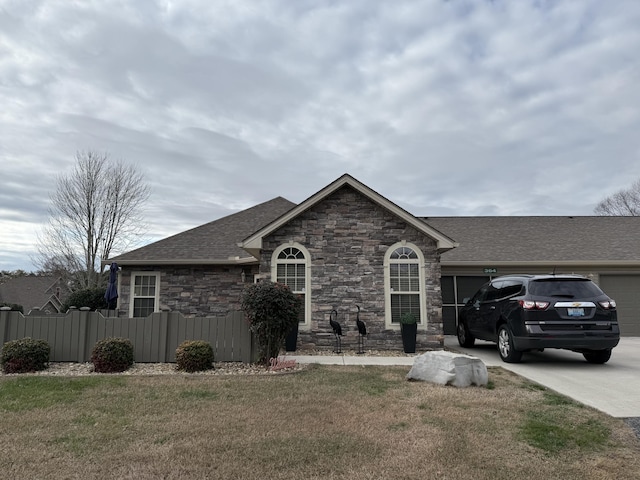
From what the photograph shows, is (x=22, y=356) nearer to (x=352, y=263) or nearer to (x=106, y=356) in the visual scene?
(x=106, y=356)

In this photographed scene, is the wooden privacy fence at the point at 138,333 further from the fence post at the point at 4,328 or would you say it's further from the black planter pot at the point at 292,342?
the black planter pot at the point at 292,342

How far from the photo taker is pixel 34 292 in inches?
1181

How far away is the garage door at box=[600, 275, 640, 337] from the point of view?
1452cm

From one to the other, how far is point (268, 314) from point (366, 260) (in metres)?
3.68

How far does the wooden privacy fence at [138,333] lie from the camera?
29.8 feet

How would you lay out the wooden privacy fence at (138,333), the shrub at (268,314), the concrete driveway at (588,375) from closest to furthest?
the concrete driveway at (588,375) → the shrub at (268,314) → the wooden privacy fence at (138,333)

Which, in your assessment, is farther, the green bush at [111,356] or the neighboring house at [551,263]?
the neighboring house at [551,263]

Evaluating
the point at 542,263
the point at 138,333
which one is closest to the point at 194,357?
the point at 138,333

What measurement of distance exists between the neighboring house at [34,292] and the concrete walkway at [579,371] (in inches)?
1038

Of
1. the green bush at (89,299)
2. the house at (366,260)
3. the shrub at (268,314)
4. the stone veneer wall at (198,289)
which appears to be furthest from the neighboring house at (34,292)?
the shrub at (268,314)

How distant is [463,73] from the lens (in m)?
11.1

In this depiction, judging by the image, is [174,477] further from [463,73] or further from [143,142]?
[143,142]

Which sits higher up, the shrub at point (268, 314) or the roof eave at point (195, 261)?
the roof eave at point (195, 261)

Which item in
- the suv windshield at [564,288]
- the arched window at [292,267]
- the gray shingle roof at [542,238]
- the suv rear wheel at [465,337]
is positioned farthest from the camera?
the gray shingle roof at [542,238]
